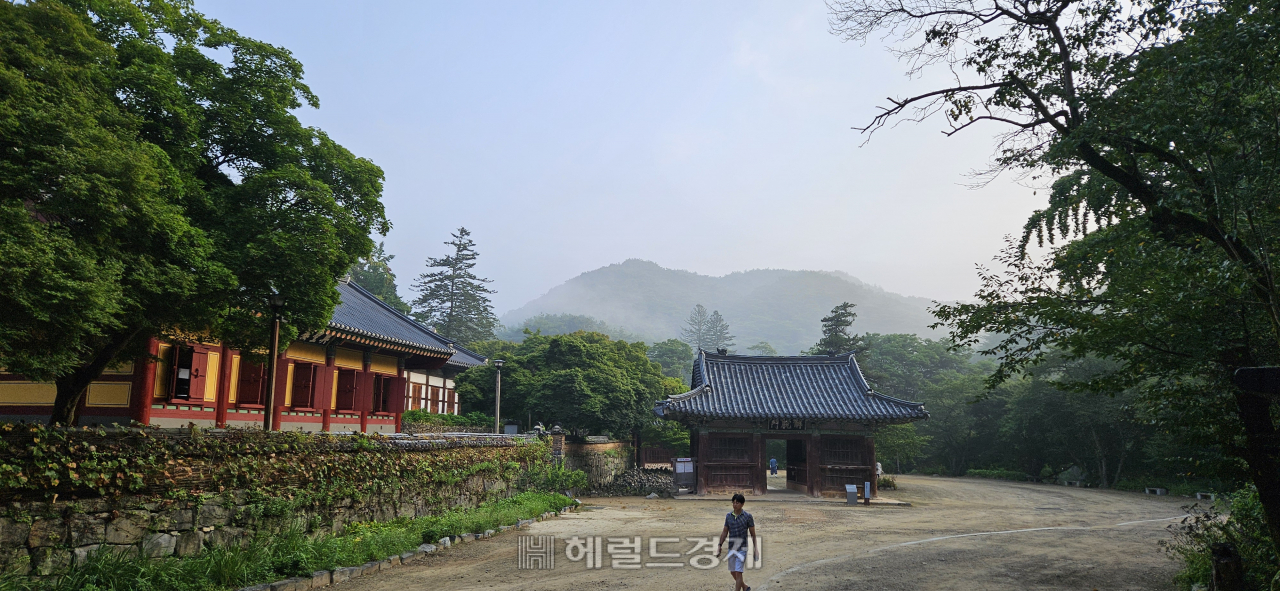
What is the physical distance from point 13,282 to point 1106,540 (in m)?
19.6

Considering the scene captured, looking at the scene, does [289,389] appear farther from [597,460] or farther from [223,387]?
[597,460]

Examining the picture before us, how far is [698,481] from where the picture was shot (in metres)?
26.2

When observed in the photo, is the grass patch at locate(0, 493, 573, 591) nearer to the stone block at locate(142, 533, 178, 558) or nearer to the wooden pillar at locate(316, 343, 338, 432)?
the stone block at locate(142, 533, 178, 558)

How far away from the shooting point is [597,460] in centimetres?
3077

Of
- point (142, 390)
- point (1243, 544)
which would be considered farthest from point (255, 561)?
point (1243, 544)

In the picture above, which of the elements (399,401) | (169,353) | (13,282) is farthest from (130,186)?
(399,401)

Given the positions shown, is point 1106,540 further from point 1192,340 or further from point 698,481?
point 698,481

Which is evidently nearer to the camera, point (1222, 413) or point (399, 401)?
point (1222, 413)

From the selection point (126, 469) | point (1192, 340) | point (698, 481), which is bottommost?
point (698, 481)

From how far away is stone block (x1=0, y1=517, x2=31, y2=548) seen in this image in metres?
7.05

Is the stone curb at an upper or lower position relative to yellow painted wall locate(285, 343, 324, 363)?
lower

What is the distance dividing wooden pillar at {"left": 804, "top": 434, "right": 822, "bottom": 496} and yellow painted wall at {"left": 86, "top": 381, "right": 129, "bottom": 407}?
2204 cm

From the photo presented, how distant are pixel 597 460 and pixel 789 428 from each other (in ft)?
30.1

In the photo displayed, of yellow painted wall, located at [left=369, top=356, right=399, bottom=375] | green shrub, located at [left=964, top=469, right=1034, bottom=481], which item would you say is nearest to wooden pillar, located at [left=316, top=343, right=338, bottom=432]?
yellow painted wall, located at [left=369, top=356, right=399, bottom=375]
